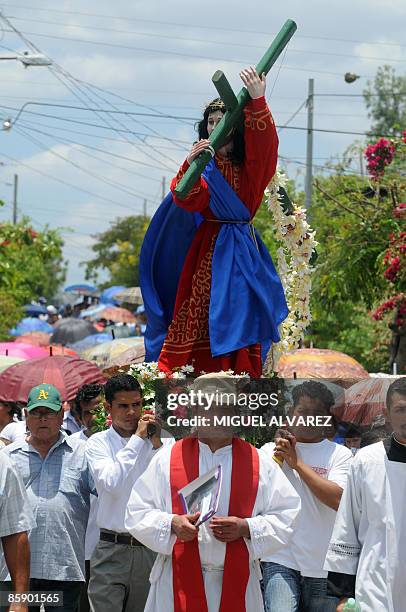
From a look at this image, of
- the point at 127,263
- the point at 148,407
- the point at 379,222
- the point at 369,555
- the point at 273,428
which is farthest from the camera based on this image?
the point at 127,263

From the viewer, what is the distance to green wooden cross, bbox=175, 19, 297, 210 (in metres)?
6.84

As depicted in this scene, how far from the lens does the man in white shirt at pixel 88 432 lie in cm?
776

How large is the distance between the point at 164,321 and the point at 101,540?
57.9 inches

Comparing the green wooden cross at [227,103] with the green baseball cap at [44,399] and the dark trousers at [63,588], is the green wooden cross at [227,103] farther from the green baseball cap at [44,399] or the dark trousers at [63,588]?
the dark trousers at [63,588]

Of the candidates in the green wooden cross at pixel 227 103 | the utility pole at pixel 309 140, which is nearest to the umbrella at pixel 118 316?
the utility pole at pixel 309 140

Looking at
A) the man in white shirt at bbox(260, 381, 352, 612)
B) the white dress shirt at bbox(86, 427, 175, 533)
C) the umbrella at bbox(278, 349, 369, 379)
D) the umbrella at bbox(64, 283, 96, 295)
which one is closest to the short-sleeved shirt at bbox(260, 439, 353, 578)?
the man in white shirt at bbox(260, 381, 352, 612)

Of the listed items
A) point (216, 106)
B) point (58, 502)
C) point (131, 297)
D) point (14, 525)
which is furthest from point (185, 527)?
point (131, 297)

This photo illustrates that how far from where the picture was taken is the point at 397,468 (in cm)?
552

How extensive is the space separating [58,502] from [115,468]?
0.39 meters

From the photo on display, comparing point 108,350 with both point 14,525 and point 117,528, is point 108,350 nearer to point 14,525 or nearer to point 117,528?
point 117,528

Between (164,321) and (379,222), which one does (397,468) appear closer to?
(164,321)

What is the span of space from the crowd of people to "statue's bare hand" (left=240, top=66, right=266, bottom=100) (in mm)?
1747

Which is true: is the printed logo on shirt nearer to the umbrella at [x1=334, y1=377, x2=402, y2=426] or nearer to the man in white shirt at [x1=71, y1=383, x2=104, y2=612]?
the umbrella at [x1=334, y1=377, x2=402, y2=426]

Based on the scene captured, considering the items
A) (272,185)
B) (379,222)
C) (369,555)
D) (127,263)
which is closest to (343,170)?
(379,222)
